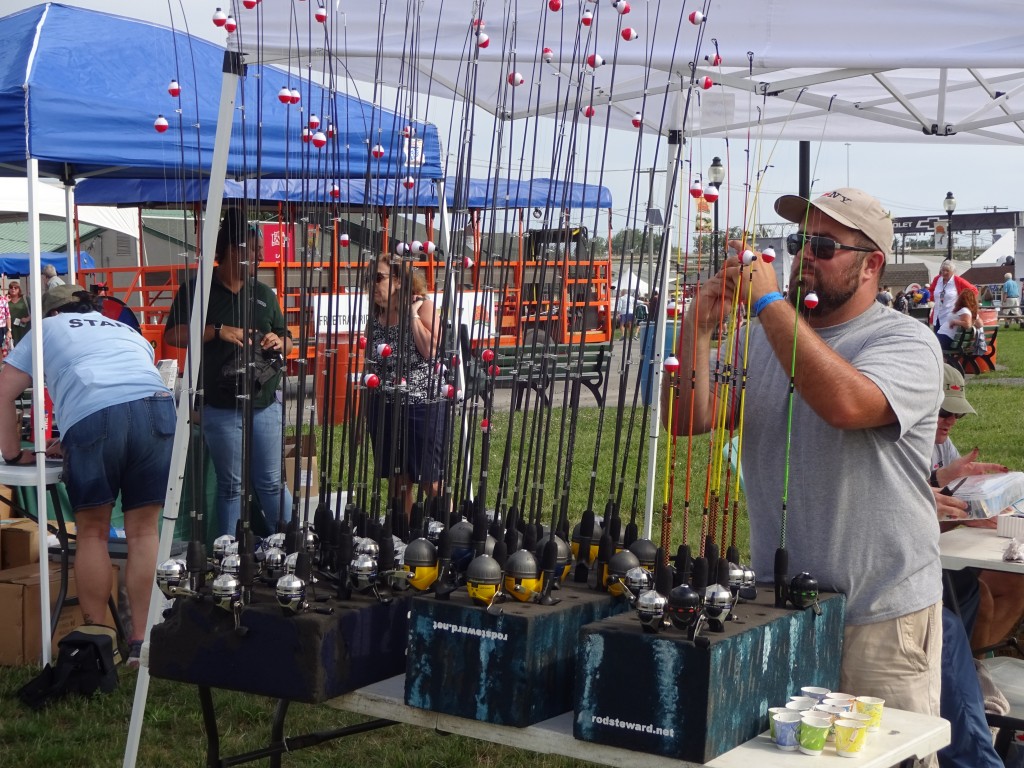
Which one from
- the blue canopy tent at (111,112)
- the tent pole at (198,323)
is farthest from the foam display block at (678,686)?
the blue canopy tent at (111,112)

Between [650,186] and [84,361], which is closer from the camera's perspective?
[650,186]

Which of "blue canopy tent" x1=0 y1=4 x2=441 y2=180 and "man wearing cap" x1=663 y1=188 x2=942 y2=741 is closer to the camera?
"man wearing cap" x1=663 y1=188 x2=942 y2=741

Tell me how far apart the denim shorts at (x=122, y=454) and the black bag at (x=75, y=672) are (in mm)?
484

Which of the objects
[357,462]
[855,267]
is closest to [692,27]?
[855,267]

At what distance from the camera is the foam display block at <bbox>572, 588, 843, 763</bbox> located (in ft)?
5.80

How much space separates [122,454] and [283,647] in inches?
98.1

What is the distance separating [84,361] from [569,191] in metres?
2.26

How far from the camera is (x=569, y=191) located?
9.56 ft

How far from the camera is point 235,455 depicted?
16.0ft

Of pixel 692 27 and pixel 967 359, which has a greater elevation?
pixel 692 27

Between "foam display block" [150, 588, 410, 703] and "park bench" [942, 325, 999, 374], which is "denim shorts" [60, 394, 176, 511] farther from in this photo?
"park bench" [942, 325, 999, 374]

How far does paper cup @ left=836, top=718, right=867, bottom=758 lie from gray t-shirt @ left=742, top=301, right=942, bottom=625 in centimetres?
44

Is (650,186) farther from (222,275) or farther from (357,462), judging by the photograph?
(222,275)

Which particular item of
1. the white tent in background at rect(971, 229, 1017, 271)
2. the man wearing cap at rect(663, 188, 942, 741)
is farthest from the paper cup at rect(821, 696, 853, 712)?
the white tent in background at rect(971, 229, 1017, 271)
